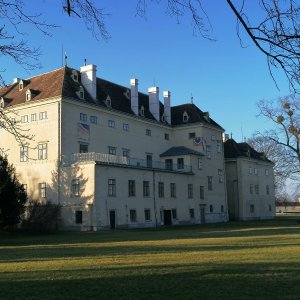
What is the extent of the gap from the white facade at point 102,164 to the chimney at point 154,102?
0.28 meters

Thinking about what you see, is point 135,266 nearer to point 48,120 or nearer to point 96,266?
point 96,266

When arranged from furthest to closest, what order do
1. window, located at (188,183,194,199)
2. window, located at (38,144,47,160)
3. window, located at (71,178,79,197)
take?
1. window, located at (188,183,194,199)
2. window, located at (38,144,47,160)
3. window, located at (71,178,79,197)

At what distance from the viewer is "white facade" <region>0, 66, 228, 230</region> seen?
163 ft

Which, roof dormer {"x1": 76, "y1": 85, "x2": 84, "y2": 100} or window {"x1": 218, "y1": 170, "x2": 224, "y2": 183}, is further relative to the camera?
window {"x1": 218, "y1": 170, "x2": 224, "y2": 183}

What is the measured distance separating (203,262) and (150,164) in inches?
1758

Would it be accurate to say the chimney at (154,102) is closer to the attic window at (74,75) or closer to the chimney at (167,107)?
the chimney at (167,107)

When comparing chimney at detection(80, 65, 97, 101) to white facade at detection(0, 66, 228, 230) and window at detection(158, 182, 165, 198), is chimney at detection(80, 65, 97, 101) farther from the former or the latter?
window at detection(158, 182, 165, 198)

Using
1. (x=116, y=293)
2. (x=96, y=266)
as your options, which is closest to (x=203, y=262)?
(x=96, y=266)

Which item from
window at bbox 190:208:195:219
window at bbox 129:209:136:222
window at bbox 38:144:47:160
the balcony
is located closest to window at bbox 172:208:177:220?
window at bbox 190:208:195:219

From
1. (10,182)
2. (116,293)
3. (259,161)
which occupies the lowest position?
(116,293)

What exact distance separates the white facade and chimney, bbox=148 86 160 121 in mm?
285

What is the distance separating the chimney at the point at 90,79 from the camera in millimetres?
56625

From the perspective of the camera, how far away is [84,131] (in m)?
53.7

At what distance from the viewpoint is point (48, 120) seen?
172 ft
